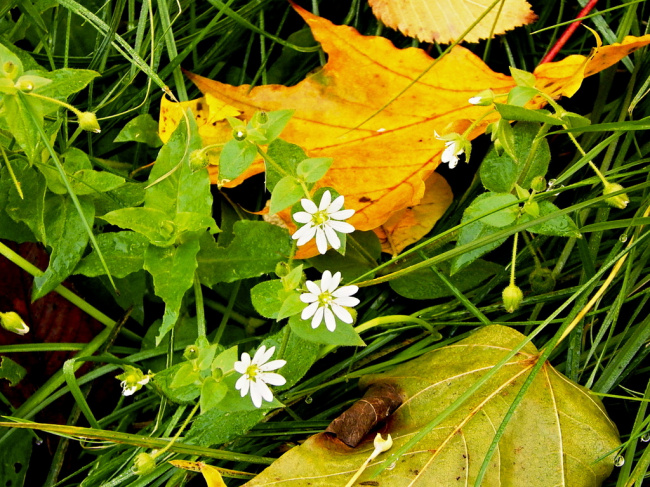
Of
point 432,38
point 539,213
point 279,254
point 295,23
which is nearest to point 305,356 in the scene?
point 279,254

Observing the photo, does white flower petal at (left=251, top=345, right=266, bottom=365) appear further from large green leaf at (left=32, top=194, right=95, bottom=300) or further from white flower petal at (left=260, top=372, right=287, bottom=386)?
large green leaf at (left=32, top=194, right=95, bottom=300)

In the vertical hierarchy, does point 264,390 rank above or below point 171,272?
below

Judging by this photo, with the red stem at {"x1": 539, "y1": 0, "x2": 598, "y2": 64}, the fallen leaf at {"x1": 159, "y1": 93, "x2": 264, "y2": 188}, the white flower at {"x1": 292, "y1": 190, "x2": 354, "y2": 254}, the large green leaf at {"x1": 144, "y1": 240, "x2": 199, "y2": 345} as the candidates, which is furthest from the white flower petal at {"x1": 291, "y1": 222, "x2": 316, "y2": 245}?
the red stem at {"x1": 539, "y1": 0, "x2": 598, "y2": 64}

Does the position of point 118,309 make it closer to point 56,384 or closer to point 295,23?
point 56,384

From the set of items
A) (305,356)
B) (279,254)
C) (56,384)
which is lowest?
(56,384)

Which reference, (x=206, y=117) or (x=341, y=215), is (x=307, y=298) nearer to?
(x=341, y=215)

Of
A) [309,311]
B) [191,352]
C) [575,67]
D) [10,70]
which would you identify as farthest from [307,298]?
[575,67]

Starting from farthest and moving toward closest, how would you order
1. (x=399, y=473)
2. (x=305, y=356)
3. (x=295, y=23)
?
1. (x=295, y=23)
2. (x=305, y=356)
3. (x=399, y=473)

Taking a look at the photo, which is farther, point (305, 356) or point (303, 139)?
point (303, 139)
